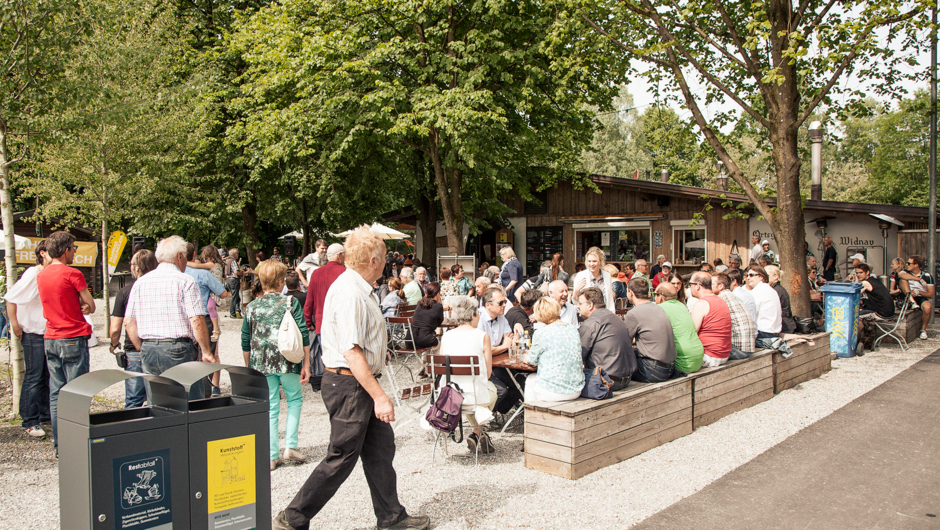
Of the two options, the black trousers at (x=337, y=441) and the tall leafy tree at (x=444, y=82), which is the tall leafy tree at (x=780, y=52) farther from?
the black trousers at (x=337, y=441)

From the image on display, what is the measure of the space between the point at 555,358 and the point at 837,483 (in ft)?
7.51

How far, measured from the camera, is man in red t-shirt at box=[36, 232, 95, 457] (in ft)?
16.8

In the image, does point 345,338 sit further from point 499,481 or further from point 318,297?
point 318,297

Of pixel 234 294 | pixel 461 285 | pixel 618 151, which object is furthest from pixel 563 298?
pixel 618 151

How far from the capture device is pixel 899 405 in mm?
7141

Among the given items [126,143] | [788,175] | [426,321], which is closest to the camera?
[426,321]

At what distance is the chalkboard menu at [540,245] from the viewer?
2122 centimetres

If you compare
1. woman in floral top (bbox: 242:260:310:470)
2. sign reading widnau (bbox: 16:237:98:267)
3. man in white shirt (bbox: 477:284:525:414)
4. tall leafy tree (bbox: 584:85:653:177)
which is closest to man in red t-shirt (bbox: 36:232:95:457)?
woman in floral top (bbox: 242:260:310:470)

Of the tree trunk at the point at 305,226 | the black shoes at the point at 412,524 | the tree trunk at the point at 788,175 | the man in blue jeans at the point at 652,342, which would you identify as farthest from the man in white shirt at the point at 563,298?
the tree trunk at the point at 305,226

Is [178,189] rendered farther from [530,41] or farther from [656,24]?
[656,24]

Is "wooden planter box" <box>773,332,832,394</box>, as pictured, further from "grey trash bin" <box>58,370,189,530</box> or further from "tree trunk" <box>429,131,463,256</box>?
"tree trunk" <box>429,131,463,256</box>

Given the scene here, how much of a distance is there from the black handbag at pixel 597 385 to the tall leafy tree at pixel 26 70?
17.6 ft

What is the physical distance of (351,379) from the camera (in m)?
3.40

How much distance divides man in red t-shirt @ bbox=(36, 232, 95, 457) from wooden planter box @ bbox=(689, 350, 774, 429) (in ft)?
17.8
